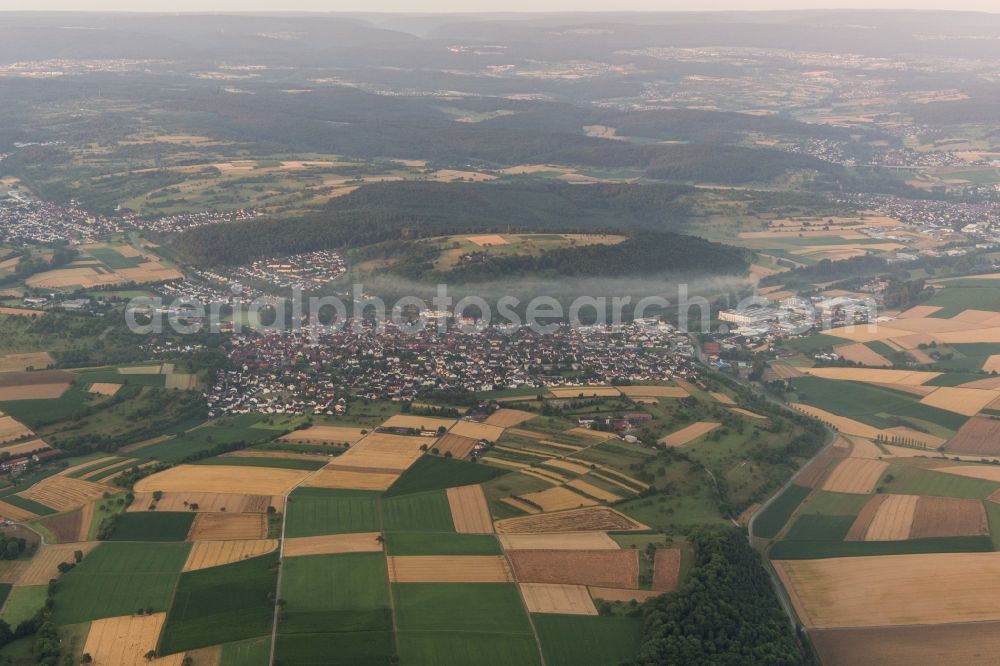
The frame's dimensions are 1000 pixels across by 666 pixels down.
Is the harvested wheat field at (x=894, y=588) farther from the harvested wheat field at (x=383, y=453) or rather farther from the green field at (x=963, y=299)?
the green field at (x=963, y=299)

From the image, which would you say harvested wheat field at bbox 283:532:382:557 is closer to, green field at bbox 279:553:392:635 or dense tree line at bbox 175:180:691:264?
green field at bbox 279:553:392:635

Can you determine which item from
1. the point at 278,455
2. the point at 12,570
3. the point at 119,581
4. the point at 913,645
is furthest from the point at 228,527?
the point at 913,645

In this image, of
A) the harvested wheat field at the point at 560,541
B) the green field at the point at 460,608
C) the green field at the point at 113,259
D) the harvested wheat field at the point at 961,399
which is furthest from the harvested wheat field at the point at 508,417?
the green field at the point at 113,259

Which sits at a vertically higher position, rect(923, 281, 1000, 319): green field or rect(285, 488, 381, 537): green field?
rect(923, 281, 1000, 319): green field

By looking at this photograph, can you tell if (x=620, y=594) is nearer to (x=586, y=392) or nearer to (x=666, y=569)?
(x=666, y=569)

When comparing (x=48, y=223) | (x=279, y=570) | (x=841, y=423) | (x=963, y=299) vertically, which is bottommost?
(x=841, y=423)

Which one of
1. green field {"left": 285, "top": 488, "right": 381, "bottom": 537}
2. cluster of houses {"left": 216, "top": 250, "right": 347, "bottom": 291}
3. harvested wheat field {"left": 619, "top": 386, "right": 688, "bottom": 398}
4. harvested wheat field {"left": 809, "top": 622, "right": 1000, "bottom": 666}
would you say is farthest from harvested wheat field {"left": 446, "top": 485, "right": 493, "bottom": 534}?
cluster of houses {"left": 216, "top": 250, "right": 347, "bottom": 291}
